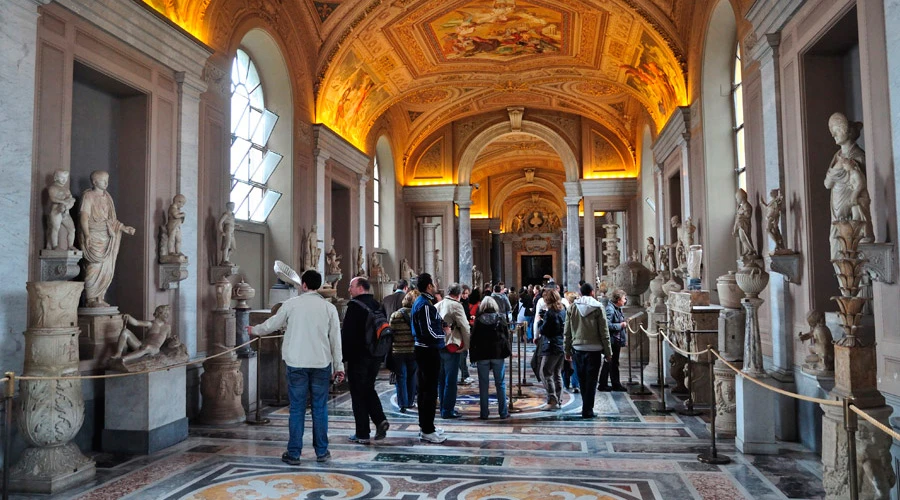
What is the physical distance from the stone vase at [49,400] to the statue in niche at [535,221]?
34.3 m

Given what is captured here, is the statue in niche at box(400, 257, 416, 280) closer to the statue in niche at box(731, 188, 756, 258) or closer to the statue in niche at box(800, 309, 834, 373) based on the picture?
the statue in niche at box(731, 188, 756, 258)

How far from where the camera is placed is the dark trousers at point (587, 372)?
7340 mm

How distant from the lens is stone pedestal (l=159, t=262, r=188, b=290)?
295 inches

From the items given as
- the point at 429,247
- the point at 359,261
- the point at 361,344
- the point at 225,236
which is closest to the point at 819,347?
the point at 361,344

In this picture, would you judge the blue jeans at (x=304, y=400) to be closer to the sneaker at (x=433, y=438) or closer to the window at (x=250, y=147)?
the sneaker at (x=433, y=438)

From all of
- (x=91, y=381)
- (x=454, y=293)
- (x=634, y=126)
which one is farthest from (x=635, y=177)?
(x=91, y=381)

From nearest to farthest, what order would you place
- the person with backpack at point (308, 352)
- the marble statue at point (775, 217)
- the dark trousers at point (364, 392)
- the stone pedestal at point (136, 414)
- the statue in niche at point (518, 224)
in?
the person with backpack at point (308, 352) < the stone pedestal at point (136, 414) < the dark trousers at point (364, 392) < the marble statue at point (775, 217) < the statue in niche at point (518, 224)

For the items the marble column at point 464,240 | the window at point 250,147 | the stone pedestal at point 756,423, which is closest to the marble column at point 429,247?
the marble column at point 464,240

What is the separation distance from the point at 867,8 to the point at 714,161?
18.2ft

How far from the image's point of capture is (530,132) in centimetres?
2047

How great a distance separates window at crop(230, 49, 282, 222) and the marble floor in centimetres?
481

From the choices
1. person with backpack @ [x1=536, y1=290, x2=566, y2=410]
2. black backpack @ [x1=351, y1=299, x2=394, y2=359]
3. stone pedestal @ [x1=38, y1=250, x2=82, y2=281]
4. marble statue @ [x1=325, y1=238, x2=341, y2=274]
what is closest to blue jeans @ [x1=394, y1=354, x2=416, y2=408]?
black backpack @ [x1=351, y1=299, x2=394, y2=359]

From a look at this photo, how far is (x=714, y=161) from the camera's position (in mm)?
10180

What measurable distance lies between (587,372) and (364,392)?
273 cm
